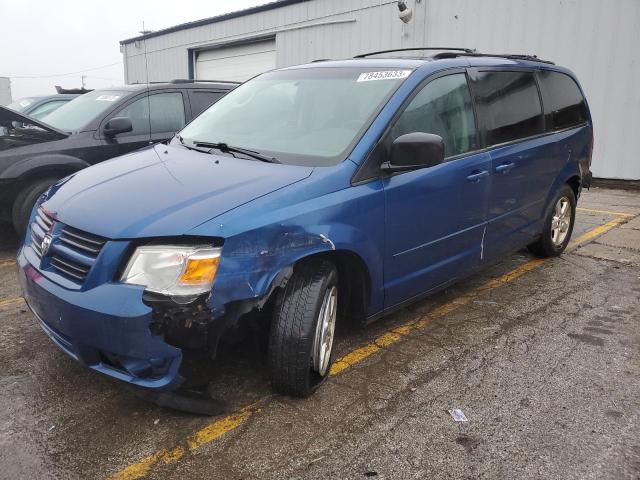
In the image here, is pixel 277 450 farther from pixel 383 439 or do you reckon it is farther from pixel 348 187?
pixel 348 187

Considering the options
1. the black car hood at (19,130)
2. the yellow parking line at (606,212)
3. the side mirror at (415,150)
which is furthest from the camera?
the yellow parking line at (606,212)

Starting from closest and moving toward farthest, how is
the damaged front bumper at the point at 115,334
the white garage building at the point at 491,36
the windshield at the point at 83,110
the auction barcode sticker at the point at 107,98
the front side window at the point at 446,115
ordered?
the damaged front bumper at the point at 115,334
the front side window at the point at 446,115
the windshield at the point at 83,110
the auction barcode sticker at the point at 107,98
the white garage building at the point at 491,36

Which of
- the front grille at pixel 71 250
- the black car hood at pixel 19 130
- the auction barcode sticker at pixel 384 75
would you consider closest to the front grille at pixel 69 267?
the front grille at pixel 71 250

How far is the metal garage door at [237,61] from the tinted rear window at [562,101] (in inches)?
466

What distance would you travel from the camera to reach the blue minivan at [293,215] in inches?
89.6

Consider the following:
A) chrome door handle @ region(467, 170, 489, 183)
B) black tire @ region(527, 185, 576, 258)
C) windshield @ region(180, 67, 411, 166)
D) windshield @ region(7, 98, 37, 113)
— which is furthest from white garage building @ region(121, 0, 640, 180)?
chrome door handle @ region(467, 170, 489, 183)

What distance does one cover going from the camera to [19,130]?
5.04 meters

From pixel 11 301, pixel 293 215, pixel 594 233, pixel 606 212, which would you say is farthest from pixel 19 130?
pixel 606 212

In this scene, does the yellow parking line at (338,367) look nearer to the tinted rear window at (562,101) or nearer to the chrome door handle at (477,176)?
the chrome door handle at (477,176)

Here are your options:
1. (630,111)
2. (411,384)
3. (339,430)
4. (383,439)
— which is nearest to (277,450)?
(339,430)

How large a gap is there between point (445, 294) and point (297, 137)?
1.89m

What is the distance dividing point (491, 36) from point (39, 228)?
397 inches

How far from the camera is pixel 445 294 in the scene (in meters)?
4.27

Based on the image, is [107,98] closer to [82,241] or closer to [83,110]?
[83,110]
